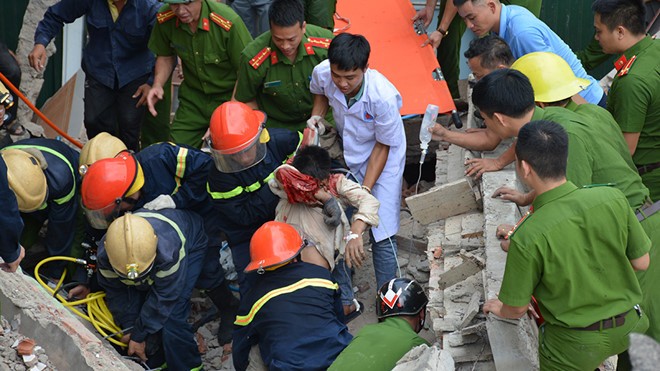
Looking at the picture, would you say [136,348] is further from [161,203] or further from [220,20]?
[220,20]

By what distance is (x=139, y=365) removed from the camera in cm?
526

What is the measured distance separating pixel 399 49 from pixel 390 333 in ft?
10.0

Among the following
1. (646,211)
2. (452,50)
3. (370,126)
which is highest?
(646,211)

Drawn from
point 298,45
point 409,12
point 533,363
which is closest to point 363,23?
point 409,12

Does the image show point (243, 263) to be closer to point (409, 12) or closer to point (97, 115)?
point (97, 115)

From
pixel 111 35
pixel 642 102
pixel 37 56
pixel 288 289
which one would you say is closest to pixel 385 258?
pixel 288 289

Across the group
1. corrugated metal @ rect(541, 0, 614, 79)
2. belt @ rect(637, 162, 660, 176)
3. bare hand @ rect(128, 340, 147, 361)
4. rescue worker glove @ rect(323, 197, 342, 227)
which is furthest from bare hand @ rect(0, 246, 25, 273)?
corrugated metal @ rect(541, 0, 614, 79)

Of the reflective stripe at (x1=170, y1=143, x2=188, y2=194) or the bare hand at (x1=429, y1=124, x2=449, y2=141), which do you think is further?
the reflective stripe at (x1=170, y1=143, x2=188, y2=194)

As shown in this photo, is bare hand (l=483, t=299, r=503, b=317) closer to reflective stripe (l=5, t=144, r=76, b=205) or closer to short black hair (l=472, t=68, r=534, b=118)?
short black hair (l=472, t=68, r=534, b=118)

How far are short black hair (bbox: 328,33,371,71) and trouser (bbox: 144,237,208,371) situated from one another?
1.63m

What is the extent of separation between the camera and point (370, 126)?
530cm

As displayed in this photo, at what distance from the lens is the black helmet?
14.6 ft

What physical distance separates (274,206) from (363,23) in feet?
7.00

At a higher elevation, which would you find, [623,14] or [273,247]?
[623,14]
